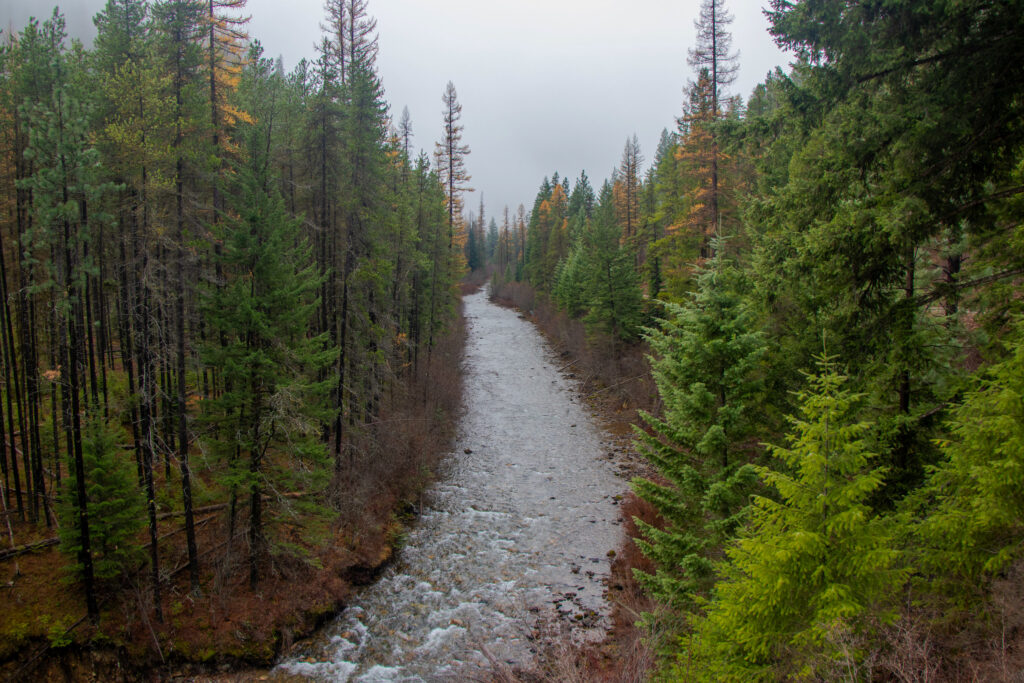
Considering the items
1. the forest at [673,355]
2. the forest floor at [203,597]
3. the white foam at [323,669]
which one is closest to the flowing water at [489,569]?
the white foam at [323,669]

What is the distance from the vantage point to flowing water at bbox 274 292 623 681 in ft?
38.9

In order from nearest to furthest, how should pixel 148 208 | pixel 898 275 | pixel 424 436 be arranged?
pixel 898 275, pixel 148 208, pixel 424 436

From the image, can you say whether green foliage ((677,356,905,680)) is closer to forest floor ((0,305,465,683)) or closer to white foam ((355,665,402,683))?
white foam ((355,665,402,683))

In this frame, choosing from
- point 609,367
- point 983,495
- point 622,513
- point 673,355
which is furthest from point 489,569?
point 609,367

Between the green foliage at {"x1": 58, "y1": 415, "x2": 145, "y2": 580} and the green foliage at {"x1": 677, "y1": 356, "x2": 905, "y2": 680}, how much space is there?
1282cm

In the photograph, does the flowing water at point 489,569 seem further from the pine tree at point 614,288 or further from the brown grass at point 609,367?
the pine tree at point 614,288

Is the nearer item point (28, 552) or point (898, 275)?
point (898, 275)

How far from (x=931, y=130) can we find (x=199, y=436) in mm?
15214

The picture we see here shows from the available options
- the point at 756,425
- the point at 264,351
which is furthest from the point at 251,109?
the point at 756,425

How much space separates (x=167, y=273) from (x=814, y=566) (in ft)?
43.4

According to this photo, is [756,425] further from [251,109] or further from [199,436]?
[251,109]

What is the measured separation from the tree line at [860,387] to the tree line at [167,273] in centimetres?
920

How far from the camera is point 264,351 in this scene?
41.8 feet

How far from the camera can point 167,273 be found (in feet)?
38.4
